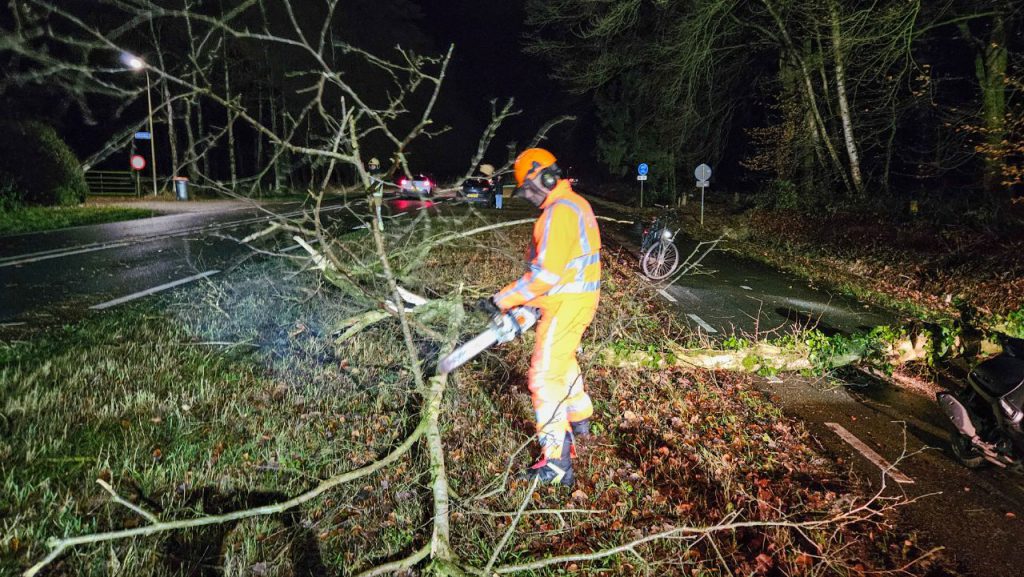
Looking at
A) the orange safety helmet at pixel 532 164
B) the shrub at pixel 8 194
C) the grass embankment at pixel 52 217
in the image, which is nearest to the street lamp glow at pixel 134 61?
the orange safety helmet at pixel 532 164

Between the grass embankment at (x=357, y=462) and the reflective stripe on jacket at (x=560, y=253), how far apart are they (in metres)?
0.96

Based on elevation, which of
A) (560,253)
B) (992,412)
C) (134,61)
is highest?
(134,61)

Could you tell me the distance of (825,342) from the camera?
5.78 metres

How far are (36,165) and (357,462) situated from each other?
1997 cm

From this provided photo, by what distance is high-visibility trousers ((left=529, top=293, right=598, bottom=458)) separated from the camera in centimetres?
341

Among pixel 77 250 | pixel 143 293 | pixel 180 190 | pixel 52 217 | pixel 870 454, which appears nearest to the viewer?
pixel 870 454

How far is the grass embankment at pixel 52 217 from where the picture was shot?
42.8 feet

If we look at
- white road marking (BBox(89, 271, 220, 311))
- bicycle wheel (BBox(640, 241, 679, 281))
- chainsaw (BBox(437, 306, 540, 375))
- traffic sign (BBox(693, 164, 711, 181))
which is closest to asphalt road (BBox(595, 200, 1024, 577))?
chainsaw (BBox(437, 306, 540, 375))

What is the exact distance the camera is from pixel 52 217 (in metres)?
14.7

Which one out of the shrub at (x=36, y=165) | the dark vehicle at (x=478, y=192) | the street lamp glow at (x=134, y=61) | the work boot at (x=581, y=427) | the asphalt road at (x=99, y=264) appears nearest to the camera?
the street lamp glow at (x=134, y=61)

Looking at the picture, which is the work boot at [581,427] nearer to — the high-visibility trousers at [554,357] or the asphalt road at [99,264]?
the high-visibility trousers at [554,357]

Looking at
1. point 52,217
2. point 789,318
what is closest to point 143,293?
point 789,318

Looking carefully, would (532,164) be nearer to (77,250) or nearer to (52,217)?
(77,250)

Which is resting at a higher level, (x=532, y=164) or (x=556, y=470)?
(x=532, y=164)
